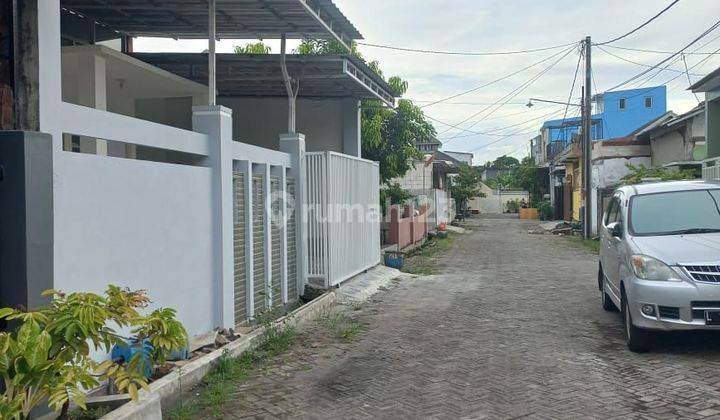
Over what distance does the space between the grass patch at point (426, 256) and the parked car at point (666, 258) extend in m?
8.05

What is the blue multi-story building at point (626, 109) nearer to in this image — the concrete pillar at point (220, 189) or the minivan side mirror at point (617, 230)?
the minivan side mirror at point (617, 230)

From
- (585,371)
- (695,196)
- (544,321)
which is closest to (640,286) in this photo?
(585,371)

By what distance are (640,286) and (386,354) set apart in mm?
2856

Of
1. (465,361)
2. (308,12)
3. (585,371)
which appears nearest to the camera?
(585,371)

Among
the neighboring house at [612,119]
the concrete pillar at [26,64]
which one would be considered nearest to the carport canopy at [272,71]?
the concrete pillar at [26,64]

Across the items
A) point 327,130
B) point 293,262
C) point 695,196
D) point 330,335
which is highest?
point 327,130

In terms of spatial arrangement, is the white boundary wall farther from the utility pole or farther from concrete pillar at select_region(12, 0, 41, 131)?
the utility pole

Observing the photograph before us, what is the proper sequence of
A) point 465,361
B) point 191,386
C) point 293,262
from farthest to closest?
point 293,262 < point 465,361 < point 191,386

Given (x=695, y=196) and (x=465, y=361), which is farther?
(x=695, y=196)

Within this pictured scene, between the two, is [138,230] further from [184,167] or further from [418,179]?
[418,179]

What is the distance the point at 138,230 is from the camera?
20.2 feet

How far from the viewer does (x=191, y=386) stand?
20.0ft

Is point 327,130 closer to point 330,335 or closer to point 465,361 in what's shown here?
point 330,335

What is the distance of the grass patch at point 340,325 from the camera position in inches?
341
